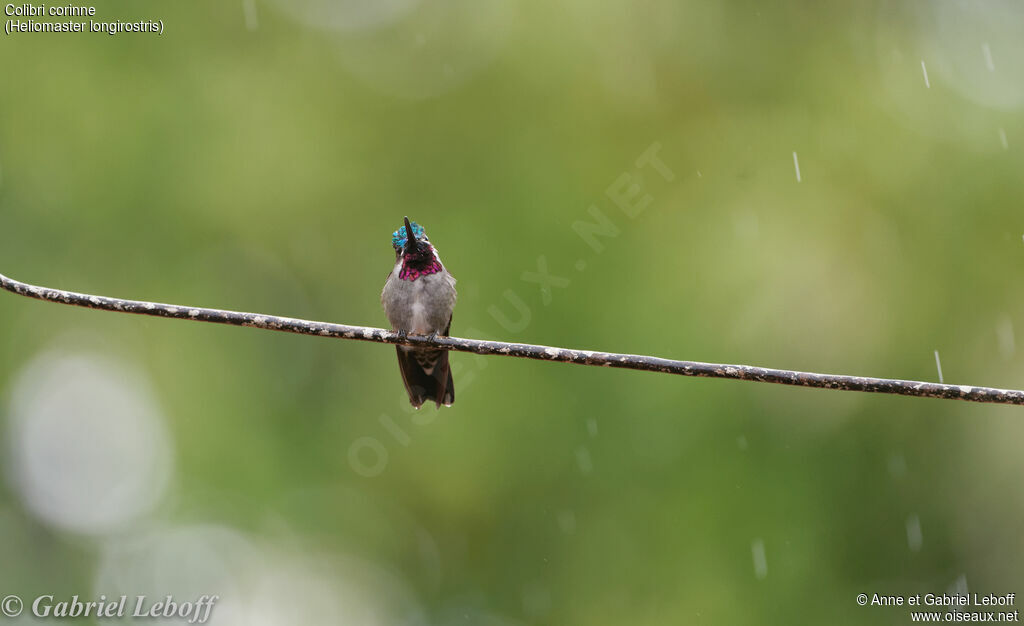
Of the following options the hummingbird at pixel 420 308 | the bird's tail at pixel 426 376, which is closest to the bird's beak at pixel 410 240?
the hummingbird at pixel 420 308

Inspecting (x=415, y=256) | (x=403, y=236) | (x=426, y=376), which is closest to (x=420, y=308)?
(x=415, y=256)

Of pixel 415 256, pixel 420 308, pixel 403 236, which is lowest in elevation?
pixel 420 308

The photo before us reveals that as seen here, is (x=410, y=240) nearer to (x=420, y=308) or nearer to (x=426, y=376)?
(x=420, y=308)

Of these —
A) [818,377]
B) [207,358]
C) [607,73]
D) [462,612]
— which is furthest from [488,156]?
[818,377]

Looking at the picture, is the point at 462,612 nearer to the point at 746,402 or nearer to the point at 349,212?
the point at 746,402

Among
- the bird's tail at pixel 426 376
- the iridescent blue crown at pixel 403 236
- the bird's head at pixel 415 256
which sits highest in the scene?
the iridescent blue crown at pixel 403 236

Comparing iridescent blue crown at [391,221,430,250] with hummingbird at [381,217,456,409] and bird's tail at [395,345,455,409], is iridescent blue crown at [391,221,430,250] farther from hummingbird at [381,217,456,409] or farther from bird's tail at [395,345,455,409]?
bird's tail at [395,345,455,409]

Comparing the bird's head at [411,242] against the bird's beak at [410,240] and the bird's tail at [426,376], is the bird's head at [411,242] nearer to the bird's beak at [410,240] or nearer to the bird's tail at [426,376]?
the bird's beak at [410,240]

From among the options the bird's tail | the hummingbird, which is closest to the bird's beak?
the hummingbird
